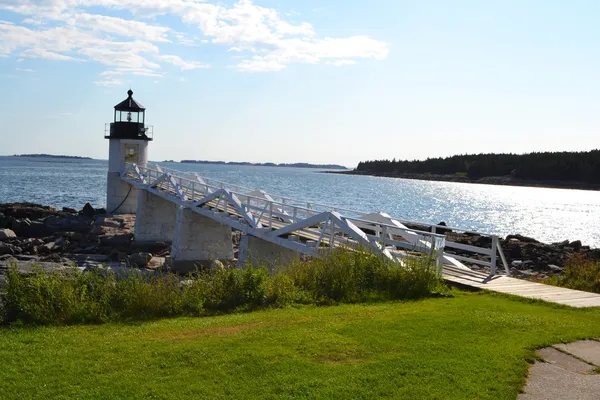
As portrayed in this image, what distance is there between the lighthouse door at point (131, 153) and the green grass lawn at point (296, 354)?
29.4m

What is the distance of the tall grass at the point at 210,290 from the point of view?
895cm

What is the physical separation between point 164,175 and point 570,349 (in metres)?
22.5

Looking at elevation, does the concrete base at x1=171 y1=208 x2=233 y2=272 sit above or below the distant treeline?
below

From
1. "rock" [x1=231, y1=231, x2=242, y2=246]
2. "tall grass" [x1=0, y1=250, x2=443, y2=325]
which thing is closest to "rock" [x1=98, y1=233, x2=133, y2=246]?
"rock" [x1=231, y1=231, x2=242, y2=246]

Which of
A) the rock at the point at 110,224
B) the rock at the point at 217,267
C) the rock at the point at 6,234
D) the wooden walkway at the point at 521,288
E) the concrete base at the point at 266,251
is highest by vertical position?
the wooden walkway at the point at 521,288

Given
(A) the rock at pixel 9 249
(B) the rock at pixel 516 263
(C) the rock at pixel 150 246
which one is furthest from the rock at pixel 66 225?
(B) the rock at pixel 516 263

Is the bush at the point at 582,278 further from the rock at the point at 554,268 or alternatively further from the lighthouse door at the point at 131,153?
the lighthouse door at the point at 131,153

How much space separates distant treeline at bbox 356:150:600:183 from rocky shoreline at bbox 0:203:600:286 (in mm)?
81525

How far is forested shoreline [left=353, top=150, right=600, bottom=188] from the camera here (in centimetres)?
10743

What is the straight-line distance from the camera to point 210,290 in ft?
33.5

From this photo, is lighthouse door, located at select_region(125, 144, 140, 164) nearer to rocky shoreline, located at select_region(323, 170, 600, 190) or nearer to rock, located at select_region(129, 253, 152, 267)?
rock, located at select_region(129, 253, 152, 267)

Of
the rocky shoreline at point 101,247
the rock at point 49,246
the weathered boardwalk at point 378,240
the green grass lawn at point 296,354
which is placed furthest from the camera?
the rock at point 49,246

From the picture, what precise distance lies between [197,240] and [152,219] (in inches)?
291

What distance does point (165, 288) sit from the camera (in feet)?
32.3
